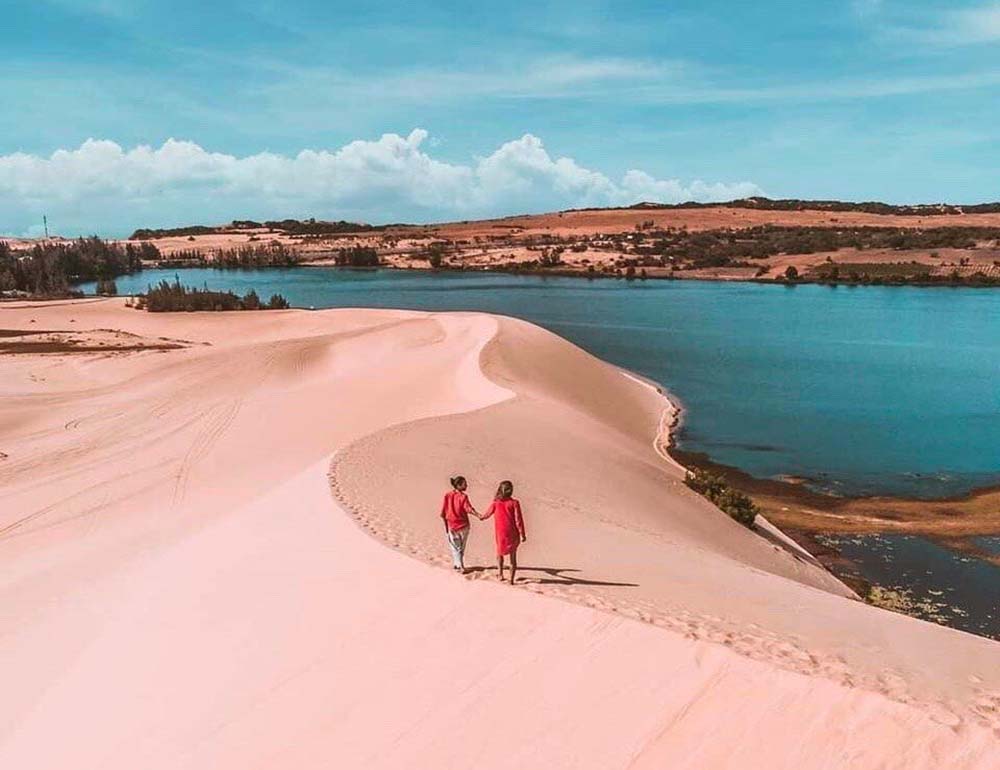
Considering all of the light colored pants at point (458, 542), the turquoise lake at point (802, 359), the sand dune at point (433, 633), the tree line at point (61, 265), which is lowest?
the turquoise lake at point (802, 359)

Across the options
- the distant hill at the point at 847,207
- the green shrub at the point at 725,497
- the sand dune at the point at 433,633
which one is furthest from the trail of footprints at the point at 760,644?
the distant hill at the point at 847,207

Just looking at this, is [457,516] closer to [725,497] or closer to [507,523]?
[507,523]

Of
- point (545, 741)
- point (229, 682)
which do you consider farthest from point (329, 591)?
point (545, 741)

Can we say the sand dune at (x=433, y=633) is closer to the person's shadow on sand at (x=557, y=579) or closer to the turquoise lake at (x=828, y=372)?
the person's shadow on sand at (x=557, y=579)

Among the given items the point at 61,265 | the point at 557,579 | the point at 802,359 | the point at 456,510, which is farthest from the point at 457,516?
the point at 61,265

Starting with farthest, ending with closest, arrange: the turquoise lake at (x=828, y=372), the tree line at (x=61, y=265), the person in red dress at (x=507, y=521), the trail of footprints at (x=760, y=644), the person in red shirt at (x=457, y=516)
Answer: the tree line at (x=61, y=265) → the turquoise lake at (x=828, y=372) → the person in red shirt at (x=457, y=516) → the person in red dress at (x=507, y=521) → the trail of footprints at (x=760, y=644)

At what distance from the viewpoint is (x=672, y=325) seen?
201 ft

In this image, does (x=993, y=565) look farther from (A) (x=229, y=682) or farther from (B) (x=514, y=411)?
(A) (x=229, y=682)

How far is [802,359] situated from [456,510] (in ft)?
136

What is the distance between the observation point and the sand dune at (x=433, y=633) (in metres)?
6.64

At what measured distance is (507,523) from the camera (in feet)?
30.0

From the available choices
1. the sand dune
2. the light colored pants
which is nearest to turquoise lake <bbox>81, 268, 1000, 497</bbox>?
the sand dune

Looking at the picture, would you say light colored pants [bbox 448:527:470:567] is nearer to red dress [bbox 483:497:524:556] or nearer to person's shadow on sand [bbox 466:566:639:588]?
person's shadow on sand [bbox 466:566:639:588]

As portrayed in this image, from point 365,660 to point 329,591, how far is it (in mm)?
1853
